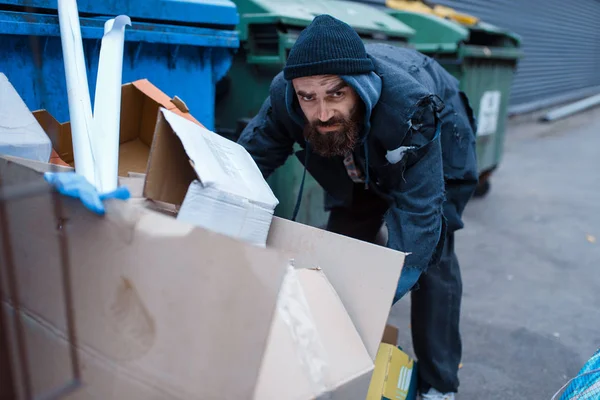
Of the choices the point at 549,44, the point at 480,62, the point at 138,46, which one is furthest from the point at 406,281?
the point at 549,44

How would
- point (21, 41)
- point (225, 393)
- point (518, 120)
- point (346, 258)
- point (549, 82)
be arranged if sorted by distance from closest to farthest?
point (225, 393) < point (346, 258) < point (21, 41) < point (518, 120) < point (549, 82)

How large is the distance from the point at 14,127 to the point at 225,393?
2.95ft

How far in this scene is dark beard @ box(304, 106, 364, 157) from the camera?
1.62 m

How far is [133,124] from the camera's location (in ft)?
5.76

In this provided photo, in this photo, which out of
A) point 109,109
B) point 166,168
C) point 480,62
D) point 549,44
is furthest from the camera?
point 549,44

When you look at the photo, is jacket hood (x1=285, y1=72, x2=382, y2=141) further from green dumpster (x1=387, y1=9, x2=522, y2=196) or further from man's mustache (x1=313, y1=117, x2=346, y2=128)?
green dumpster (x1=387, y1=9, x2=522, y2=196)

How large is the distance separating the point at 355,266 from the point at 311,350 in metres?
0.27

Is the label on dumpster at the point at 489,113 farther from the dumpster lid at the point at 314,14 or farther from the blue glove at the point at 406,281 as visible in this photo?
the blue glove at the point at 406,281

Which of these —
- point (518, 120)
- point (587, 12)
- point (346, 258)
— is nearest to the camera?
point (346, 258)

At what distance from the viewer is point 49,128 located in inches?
62.7

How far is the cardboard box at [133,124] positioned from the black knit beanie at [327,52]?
36 centimetres

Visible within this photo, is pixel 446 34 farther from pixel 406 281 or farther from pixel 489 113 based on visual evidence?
pixel 406 281

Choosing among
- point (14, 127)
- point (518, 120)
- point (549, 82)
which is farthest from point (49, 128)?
point (549, 82)

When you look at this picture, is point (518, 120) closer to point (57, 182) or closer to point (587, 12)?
point (587, 12)
